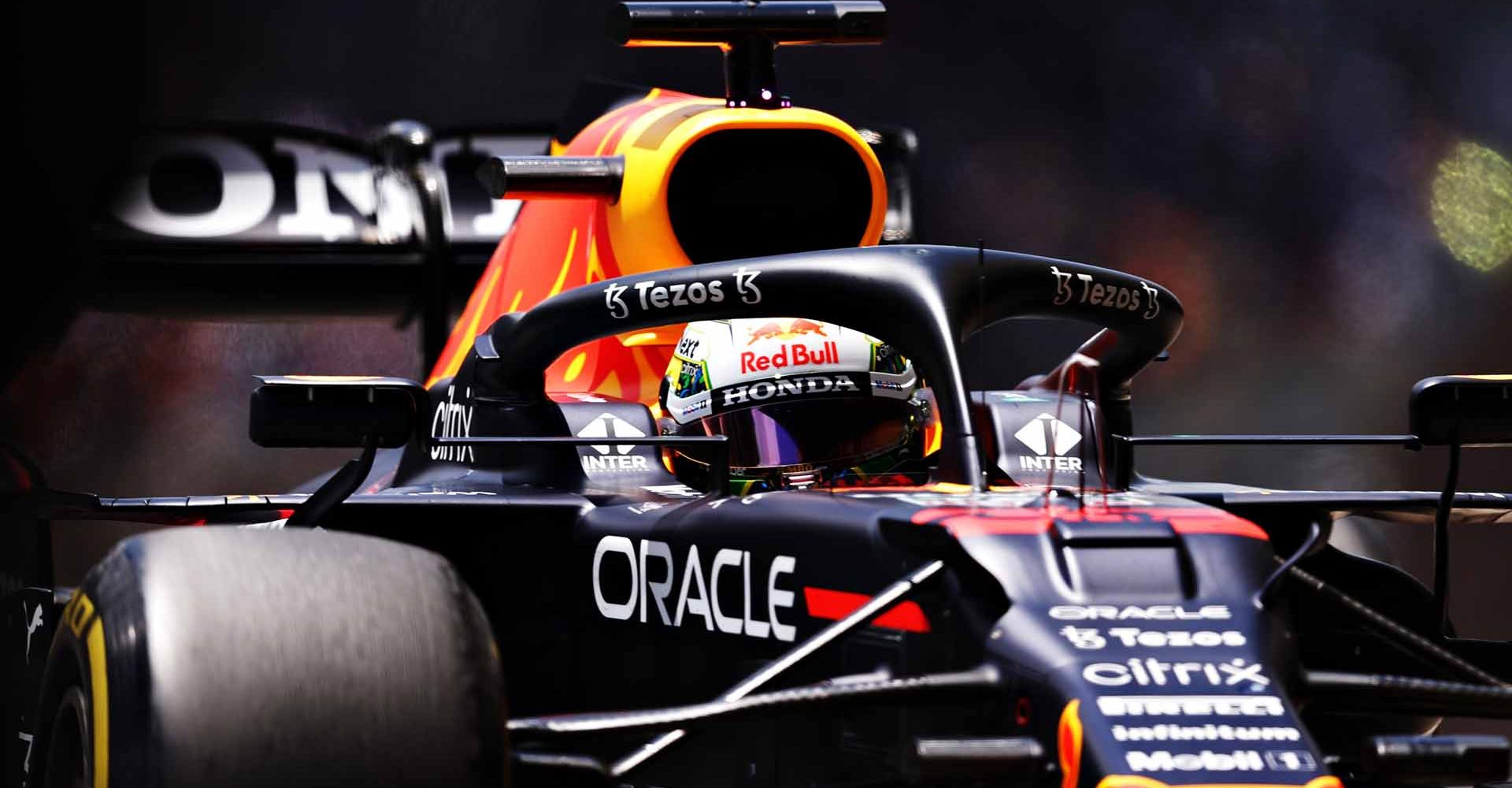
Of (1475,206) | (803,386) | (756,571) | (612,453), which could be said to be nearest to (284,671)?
(756,571)

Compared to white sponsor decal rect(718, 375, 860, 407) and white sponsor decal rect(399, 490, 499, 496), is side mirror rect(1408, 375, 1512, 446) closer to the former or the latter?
white sponsor decal rect(718, 375, 860, 407)

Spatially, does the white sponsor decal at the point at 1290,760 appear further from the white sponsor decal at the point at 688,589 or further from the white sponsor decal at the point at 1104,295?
the white sponsor decal at the point at 1104,295

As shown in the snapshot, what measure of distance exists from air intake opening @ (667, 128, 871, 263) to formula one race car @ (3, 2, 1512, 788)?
0.01 metres

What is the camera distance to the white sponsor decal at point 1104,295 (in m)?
3.42

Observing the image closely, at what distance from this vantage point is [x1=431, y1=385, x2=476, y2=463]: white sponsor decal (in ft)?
13.8

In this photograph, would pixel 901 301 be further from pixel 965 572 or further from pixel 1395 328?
pixel 1395 328

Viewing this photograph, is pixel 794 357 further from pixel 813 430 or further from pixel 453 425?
pixel 453 425

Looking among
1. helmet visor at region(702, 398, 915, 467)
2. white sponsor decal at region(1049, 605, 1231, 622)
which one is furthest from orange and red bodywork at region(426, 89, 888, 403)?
white sponsor decal at region(1049, 605, 1231, 622)

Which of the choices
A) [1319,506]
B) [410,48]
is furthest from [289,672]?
[410,48]

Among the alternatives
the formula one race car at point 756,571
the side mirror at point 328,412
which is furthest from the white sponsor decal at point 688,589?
the side mirror at point 328,412

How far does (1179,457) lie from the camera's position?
1105 centimetres

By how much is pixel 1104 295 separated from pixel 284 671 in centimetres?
171

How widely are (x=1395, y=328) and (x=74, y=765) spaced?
898 centimetres

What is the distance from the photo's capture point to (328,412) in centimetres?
321
